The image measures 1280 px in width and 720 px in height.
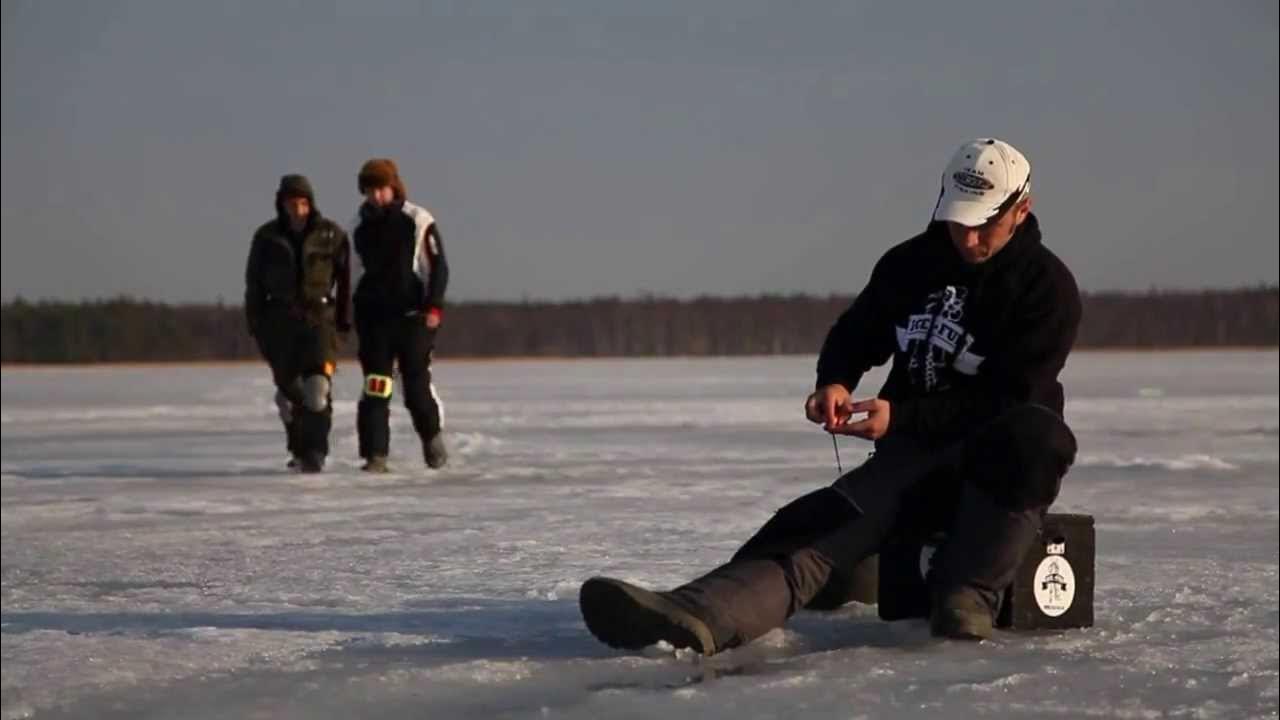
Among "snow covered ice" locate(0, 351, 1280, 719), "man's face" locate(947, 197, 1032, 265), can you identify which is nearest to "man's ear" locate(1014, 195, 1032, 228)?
"man's face" locate(947, 197, 1032, 265)

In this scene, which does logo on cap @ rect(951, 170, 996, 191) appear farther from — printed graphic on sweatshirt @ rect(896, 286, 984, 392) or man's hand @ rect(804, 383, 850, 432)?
man's hand @ rect(804, 383, 850, 432)

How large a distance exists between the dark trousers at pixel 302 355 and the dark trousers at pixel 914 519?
5816mm

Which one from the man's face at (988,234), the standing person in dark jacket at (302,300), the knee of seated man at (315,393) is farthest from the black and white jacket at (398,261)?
the man's face at (988,234)

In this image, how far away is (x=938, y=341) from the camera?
4.29 m

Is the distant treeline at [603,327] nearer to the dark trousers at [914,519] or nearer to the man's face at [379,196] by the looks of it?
the man's face at [379,196]

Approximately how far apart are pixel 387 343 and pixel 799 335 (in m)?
40.7

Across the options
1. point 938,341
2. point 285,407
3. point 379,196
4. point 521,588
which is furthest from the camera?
point 285,407

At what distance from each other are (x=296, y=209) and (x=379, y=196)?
533mm

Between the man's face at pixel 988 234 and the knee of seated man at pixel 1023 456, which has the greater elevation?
the man's face at pixel 988 234

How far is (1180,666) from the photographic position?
3.85 m

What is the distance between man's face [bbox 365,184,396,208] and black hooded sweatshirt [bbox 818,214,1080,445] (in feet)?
17.2

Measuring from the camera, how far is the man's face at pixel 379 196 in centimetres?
930

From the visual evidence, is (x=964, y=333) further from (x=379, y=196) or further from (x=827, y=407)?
(x=379, y=196)

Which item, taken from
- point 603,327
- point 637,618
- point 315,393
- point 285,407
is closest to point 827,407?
point 637,618
